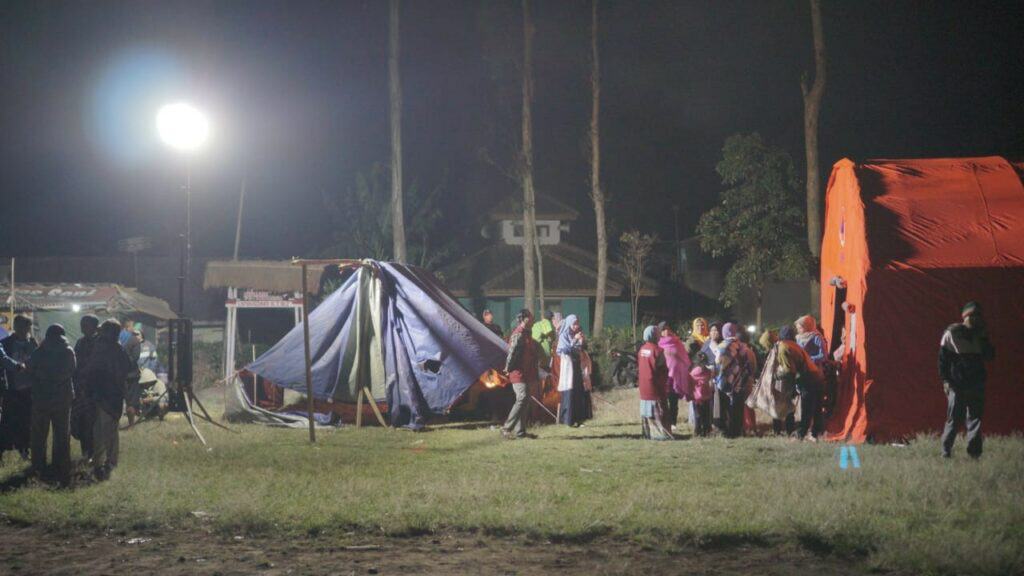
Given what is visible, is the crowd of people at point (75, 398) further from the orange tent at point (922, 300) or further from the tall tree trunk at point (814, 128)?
the tall tree trunk at point (814, 128)

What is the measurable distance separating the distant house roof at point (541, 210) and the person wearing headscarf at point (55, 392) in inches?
1478

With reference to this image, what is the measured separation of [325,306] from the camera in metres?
17.2

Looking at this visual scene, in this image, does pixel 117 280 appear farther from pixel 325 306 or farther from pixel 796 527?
pixel 796 527

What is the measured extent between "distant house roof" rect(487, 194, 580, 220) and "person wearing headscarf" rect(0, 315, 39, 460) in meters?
36.4

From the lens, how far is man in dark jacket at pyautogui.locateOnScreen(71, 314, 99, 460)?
1045cm

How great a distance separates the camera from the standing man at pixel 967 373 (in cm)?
1045

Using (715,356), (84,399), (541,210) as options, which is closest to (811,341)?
(715,356)

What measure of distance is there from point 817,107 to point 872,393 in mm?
11280

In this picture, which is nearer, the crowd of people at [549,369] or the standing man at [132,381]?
the crowd of people at [549,369]

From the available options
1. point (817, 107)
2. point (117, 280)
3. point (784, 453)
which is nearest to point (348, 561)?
point (784, 453)

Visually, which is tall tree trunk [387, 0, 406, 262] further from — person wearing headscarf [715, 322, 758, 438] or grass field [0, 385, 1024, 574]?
person wearing headscarf [715, 322, 758, 438]

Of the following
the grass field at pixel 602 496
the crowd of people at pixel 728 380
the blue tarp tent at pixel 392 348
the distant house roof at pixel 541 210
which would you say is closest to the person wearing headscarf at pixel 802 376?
the crowd of people at pixel 728 380

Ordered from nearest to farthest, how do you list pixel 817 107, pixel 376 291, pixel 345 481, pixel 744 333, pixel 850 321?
pixel 345 481
pixel 850 321
pixel 744 333
pixel 376 291
pixel 817 107

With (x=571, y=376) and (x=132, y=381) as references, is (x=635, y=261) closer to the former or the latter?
(x=571, y=376)
